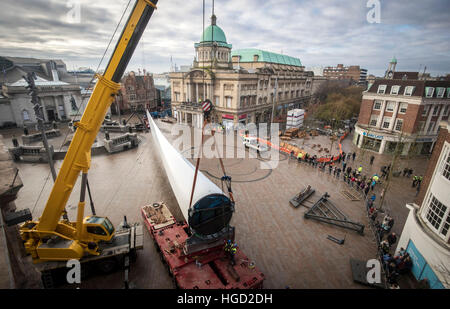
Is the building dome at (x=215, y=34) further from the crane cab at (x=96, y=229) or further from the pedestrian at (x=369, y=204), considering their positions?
the crane cab at (x=96, y=229)

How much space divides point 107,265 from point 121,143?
2308cm

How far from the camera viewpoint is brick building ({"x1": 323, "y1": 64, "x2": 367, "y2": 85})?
122 m

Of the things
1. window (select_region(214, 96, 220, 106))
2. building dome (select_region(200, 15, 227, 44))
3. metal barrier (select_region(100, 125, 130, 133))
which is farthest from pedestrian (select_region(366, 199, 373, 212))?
building dome (select_region(200, 15, 227, 44))

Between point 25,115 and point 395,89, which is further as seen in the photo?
point 25,115

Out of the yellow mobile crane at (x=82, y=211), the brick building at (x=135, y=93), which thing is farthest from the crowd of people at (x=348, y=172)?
the brick building at (x=135, y=93)

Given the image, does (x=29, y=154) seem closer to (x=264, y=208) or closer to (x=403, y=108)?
(x=264, y=208)

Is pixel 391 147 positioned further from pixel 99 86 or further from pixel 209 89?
pixel 99 86

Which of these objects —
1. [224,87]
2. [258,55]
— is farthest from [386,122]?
[258,55]

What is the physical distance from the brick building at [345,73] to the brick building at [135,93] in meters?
100

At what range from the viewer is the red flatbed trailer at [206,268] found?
9242mm

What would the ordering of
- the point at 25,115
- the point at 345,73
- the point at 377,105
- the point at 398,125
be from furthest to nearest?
the point at 345,73 → the point at 25,115 → the point at 377,105 → the point at 398,125

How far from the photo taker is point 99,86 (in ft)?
28.8

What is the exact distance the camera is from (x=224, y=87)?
43.0 meters
